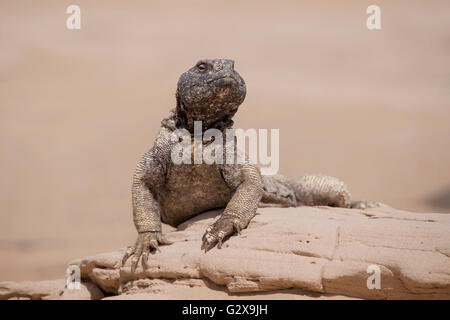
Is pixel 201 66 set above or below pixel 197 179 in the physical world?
above

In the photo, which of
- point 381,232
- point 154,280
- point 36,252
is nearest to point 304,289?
point 381,232

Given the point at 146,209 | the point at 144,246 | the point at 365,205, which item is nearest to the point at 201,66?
the point at 146,209

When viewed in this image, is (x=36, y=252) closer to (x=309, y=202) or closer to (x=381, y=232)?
(x=309, y=202)

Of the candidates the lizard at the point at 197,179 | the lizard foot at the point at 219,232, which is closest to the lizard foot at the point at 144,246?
the lizard at the point at 197,179

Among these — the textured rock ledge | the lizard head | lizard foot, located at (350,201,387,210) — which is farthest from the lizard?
lizard foot, located at (350,201,387,210)

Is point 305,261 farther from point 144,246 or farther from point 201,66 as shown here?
point 201,66
